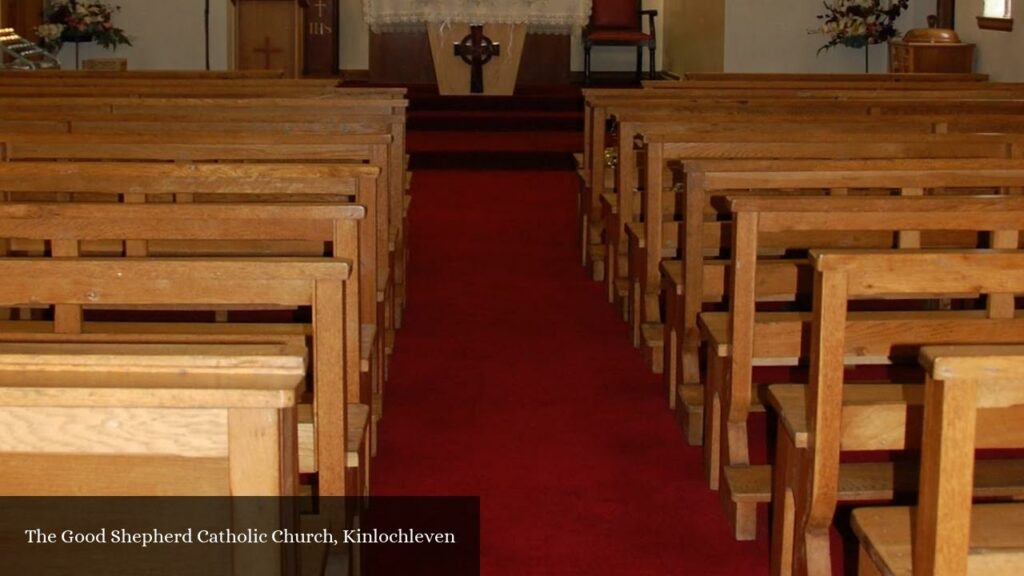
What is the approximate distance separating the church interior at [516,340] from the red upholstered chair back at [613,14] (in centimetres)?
579

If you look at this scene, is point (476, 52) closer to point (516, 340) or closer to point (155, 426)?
point (516, 340)

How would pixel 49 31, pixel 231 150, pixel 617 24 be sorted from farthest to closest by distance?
1. pixel 617 24
2. pixel 49 31
3. pixel 231 150

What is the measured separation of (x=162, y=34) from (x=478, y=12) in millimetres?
2914

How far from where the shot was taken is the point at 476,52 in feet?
41.4

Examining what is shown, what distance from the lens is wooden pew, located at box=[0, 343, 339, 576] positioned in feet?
5.72

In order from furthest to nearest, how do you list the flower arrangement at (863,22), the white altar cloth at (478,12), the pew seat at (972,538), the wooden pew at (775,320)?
the white altar cloth at (478,12) < the flower arrangement at (863,22) < the wooden pew at (775,320) < the pew seat at (972,538)

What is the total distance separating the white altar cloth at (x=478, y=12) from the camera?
41.3 feet

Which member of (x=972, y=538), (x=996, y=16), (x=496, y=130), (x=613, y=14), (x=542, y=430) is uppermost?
(x=613, y=14)

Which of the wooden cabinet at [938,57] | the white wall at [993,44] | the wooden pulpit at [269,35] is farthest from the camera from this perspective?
the wooden pulpit at [269,35]

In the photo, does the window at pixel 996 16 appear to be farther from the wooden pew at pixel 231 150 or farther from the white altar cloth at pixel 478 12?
the wooden pew at pixel 231 150

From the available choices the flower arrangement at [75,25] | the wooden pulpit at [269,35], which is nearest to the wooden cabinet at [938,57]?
the wooden pulpit at [269,35]

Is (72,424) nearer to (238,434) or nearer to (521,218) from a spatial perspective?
(238,434)

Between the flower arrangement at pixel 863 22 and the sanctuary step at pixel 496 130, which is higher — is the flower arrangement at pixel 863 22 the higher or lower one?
the higher one

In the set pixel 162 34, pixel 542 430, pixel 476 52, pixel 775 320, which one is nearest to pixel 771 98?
pixel 542 430
